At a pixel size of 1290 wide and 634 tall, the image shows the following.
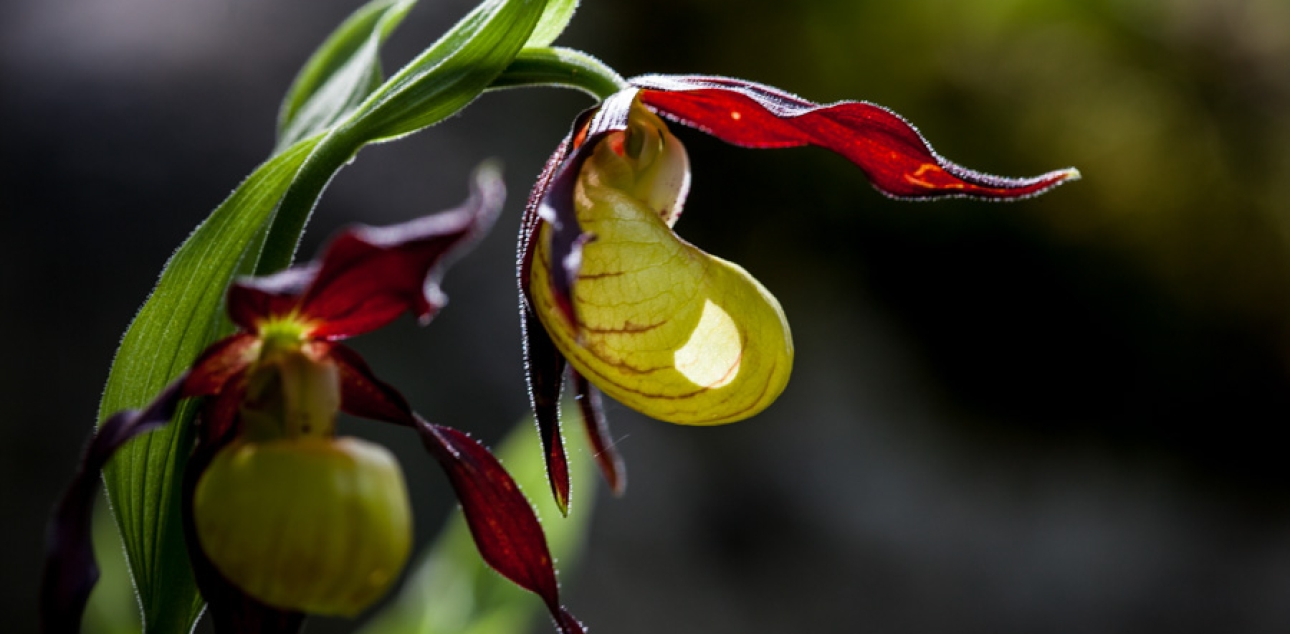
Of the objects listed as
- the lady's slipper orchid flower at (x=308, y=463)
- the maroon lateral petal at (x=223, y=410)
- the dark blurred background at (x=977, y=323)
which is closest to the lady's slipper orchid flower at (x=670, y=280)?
the lady's slipper orchid flower at (x=308, y=463)

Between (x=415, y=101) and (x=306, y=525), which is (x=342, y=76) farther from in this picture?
(x=306, y=525)

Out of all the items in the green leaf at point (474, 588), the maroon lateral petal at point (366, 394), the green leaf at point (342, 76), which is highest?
the green leaf at point (342, 76)

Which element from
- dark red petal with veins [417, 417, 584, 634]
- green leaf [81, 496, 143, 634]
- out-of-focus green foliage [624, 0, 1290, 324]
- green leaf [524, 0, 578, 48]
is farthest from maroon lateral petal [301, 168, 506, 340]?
out-of-focus green foliage [624, 0, 1290, 324]

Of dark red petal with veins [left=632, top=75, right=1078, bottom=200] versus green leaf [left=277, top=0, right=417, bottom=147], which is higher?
dark red petal with veins [left=632, top=75, right=1078, bottom=200]

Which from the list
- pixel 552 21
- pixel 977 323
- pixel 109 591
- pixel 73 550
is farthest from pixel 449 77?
pixel 977 323

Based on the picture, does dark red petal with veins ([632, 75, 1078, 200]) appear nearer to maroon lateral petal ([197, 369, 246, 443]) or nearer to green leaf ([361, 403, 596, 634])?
maroon lateral petal ([197, 369, 246, 443])

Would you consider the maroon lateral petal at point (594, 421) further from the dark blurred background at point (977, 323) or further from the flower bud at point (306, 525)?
the dark blurred background at point (977, 323)
